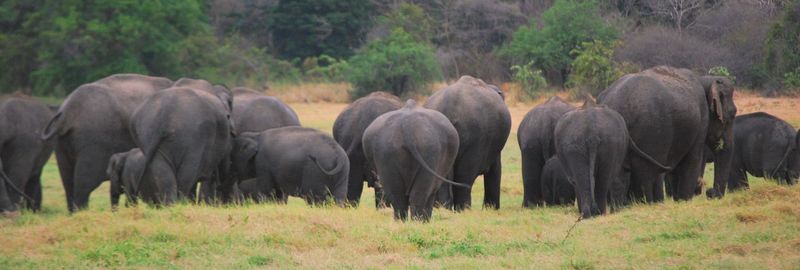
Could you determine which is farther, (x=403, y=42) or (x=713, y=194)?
(x=403, y=42)

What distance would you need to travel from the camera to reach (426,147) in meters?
11.8

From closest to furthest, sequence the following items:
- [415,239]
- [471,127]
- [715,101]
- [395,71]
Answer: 1. [415,239]
2. [471,127]
3. [715,101]
4. [395,71]

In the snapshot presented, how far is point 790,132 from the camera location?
16.5 m

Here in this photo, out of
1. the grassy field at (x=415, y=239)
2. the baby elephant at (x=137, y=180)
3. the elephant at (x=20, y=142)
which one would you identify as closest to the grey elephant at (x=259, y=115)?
the baby elephant at (x=137, y=180)

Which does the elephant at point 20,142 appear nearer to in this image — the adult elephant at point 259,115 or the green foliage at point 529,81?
the adult elephant at point 259,115

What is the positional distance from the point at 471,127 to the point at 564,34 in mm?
23152

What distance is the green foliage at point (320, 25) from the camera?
4978 cm

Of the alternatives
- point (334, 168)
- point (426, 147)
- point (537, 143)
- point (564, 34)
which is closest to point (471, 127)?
point (537, 143)

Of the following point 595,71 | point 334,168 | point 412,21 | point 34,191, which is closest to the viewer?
point 334,168

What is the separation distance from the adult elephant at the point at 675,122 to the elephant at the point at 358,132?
295 cm

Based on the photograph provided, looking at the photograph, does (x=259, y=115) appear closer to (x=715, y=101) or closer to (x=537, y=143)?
(x=537, y=143)

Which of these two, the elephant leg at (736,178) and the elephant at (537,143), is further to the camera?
the elephant leg at (736,178)

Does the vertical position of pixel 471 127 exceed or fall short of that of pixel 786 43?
it exceeds it

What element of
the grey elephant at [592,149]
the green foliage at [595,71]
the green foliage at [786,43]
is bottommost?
the green foliage at [595,71]
